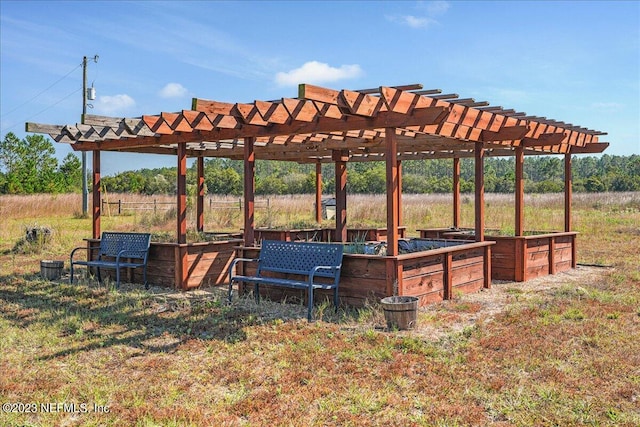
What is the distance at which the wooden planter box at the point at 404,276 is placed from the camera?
700cm

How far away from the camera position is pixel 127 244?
9578 millimetres

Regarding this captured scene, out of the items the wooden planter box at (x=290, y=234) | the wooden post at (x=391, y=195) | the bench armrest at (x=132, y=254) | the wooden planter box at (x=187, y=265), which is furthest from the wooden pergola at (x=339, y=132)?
the wooden planter box at (x=290, y=234)

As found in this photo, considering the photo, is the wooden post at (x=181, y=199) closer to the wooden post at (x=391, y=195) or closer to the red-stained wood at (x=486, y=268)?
the wooden post at (x=391, y=195)

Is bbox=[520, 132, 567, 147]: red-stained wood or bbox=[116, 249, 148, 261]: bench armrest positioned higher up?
bbox=[520, 132, 567, 147]: red-stained wood

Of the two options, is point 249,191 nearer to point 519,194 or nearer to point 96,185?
point 96,185

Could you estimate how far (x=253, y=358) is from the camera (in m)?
5.29

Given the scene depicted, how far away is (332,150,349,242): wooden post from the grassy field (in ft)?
9.54

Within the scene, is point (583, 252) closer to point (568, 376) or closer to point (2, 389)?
point (568, 376)

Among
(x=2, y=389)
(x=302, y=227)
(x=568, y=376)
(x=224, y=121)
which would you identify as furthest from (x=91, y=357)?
(x=302, y=227)

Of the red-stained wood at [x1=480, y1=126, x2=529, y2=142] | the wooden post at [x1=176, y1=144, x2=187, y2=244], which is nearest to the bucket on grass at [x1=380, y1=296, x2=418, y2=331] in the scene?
the red-stained wood at [x1=480, y1=126, x2=529, y2=142]

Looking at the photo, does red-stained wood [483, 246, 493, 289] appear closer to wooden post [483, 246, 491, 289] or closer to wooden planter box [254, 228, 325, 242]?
wooden post [483, 246, 491, 289]

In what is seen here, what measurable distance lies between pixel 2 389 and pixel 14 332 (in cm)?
194

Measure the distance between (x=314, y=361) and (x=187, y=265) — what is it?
175 inches

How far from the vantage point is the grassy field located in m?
4.06
